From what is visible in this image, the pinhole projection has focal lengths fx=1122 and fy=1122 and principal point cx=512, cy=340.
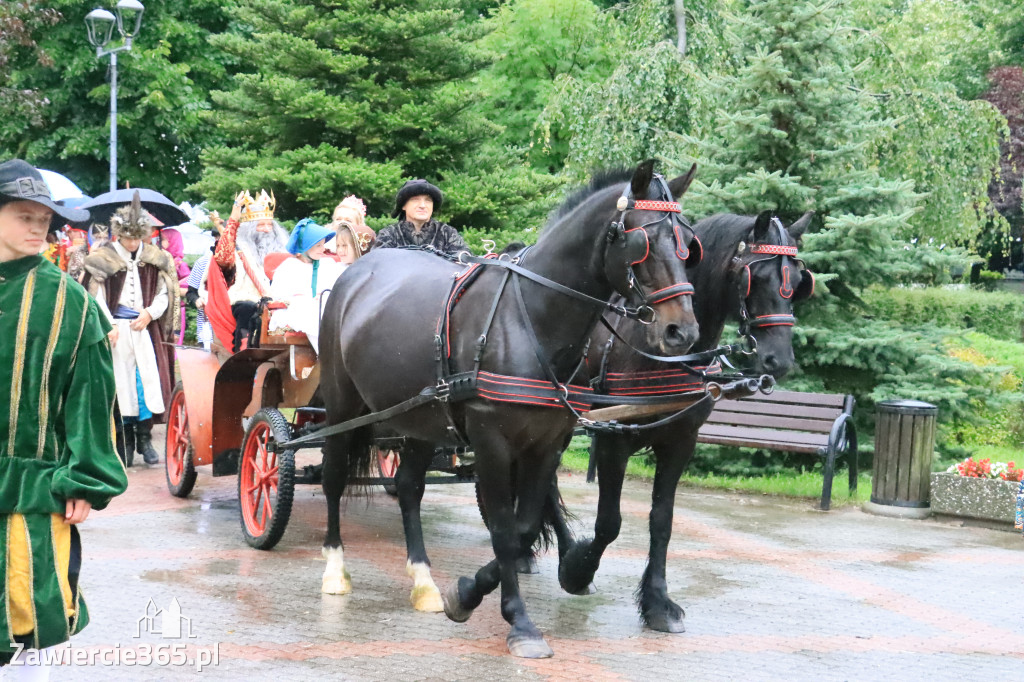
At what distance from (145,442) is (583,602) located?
656 cm

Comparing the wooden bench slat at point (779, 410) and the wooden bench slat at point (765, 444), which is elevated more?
the wooden bench slat at point (779, 410)

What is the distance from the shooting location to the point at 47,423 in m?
3.47

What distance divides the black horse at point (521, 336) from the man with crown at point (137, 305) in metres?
5.27

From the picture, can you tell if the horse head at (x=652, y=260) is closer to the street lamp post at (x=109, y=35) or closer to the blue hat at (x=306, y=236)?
the blue hat at (x=306, y=236)

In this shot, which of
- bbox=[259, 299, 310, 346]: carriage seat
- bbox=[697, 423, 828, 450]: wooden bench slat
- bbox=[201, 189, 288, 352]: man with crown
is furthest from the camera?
bbox=[697, 423, 828, 450]: wooden bench slat

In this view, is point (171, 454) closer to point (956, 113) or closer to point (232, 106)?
point (232, 106)

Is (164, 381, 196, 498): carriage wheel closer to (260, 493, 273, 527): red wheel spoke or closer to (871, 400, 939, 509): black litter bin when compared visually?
(260, 493, 273, 527): red wheel spoke

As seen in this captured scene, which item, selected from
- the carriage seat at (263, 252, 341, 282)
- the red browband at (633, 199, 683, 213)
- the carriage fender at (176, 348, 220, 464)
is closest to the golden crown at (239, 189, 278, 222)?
the carriage seat at (263, 252, 341, 282)

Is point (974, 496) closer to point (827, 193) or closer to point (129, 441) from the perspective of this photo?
point (827, 193)

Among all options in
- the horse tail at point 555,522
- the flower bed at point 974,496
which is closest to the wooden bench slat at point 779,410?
the flower bed at point 974,496

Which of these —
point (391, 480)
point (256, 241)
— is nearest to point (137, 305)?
point (256, 241)

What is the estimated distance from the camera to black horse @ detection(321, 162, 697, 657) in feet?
17.0

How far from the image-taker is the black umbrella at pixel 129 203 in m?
11.9

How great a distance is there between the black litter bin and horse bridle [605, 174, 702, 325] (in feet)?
17.8
